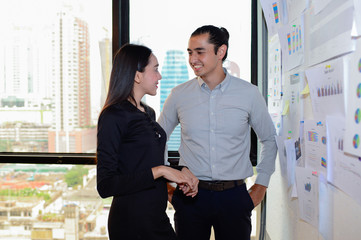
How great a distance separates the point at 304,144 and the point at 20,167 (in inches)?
81.4

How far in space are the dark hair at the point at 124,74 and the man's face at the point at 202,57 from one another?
1.75 ft

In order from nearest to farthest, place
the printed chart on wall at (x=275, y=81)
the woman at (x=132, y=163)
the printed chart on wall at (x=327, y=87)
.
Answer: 1. the printed chart on wall at (x=327, y=87)
2. the woman at (x=132, y=163)
3. the printed chart on wall at (x=275, y=81)

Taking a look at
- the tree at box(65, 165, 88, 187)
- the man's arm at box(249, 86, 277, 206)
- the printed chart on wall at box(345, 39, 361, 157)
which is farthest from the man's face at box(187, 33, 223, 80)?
the tree at box(65, 165, 88, 187)

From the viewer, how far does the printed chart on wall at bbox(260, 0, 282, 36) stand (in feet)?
6.82

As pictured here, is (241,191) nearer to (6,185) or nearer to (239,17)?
(239,17)

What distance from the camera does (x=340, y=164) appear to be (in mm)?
1272

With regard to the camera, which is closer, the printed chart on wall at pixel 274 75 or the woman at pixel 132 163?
the woman at pixel 132 163

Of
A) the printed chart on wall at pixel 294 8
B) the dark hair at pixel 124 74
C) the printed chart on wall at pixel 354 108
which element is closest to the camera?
the printed chart on wall at pixel 354 108

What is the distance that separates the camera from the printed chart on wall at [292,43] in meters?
1.70

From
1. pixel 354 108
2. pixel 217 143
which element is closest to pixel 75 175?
pixel 217 143

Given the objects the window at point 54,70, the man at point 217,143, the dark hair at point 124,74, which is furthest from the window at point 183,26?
the dark hair at point 124,74

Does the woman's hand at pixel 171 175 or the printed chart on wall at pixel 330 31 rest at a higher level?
the printed chart on wall at pixel 330 31

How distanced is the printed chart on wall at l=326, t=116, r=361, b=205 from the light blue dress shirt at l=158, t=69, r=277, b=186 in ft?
2.09

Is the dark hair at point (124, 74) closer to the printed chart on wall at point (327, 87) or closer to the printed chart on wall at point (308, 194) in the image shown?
the printed chart on wall at point (327, 87)
